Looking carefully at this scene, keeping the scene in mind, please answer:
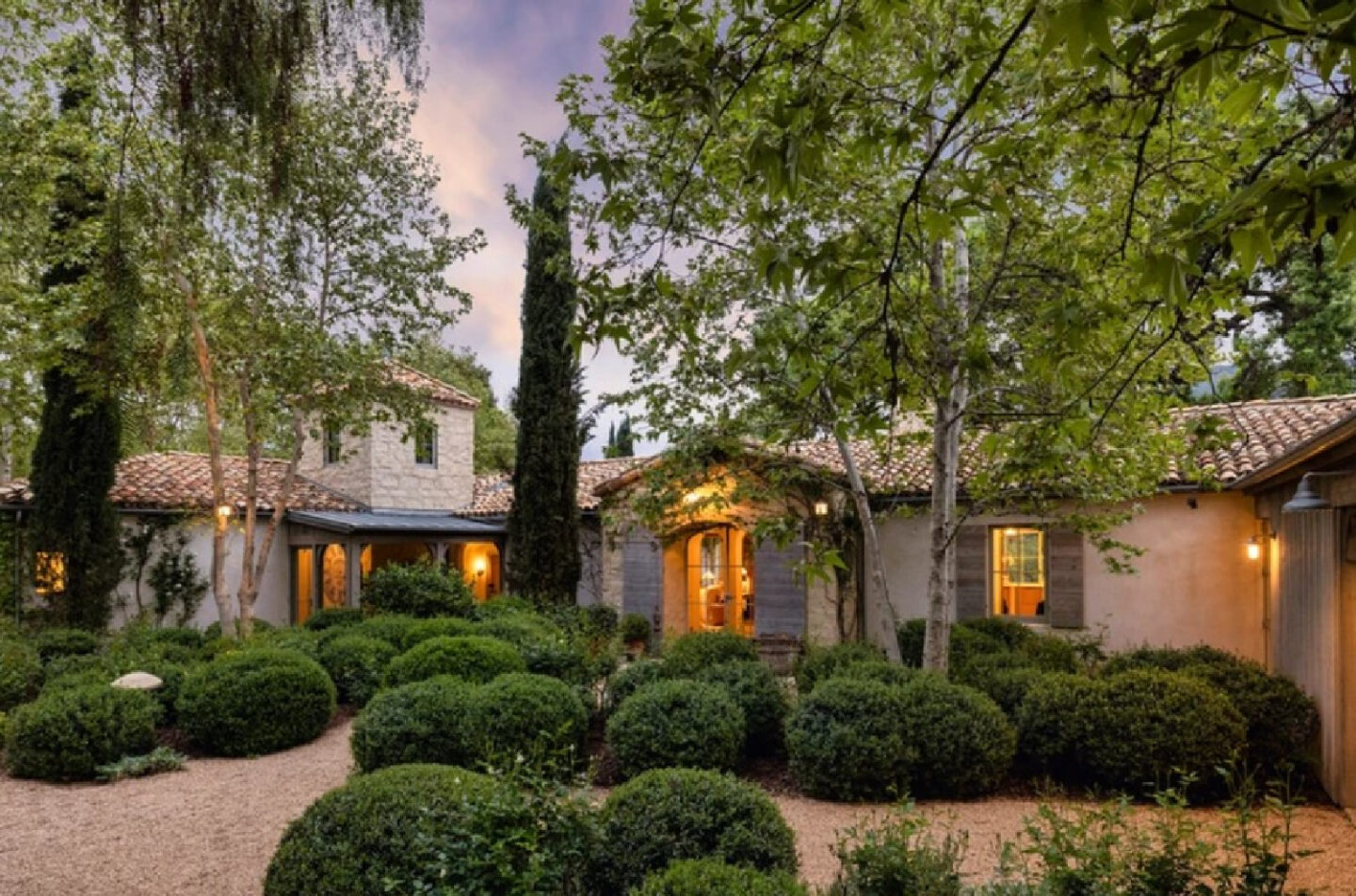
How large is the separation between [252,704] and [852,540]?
816 centimetres

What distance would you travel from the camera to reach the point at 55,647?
10258mm

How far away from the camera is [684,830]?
405cm

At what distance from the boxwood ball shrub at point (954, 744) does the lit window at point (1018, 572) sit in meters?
5.54

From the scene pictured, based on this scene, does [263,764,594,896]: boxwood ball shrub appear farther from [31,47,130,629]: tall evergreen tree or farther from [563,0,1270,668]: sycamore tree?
[31,47,130,629]: tall evergreen tree

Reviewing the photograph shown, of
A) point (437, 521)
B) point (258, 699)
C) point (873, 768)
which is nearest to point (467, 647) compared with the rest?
point (258, 699)

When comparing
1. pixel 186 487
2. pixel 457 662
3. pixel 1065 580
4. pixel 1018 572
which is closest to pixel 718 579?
pixel 1018 572

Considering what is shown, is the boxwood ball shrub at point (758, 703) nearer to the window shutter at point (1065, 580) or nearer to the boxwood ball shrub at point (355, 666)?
the boxwood ball shrub at point (355, 666)

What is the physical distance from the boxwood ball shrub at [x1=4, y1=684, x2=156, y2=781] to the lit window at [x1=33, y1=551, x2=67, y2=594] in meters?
6.48

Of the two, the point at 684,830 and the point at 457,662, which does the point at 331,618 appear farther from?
the point at 684,830

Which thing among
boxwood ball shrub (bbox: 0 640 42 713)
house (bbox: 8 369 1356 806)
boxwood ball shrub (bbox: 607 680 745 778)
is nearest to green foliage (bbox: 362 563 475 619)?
house (bbox: 8 369 1356 806)

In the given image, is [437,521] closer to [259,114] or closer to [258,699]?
[258,699]

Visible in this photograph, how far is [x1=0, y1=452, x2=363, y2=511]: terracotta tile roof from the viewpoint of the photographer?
14.0 meters

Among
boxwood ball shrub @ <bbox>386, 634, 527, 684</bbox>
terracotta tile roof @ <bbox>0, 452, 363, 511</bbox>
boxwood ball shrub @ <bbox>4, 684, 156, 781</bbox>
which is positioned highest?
terracotta tile roof @ <bbox>0, 452, 363, 511</bbox>

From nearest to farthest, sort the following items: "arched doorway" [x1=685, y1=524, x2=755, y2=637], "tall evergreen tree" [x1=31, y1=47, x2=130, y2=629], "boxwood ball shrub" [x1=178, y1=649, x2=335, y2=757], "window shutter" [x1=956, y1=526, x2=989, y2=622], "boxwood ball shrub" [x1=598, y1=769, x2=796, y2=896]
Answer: "boxwood ball shrub" [x1=598, y1=769, x2=796, y2=896] < "boxwood ball shrub" [x1=178, y1=649, x2=335, y2=757] < "window shutter" [x1=956, y1=526, x2=989, y2=622] < "tall evergreen tree" [x1=31, y1=47, x2=130, y2=629] < "arched doorway" [x1=685, y1=524, x2=755, y2=637]
